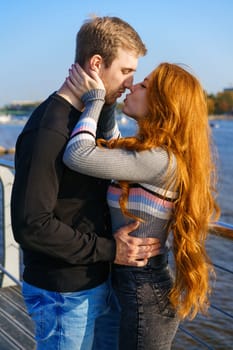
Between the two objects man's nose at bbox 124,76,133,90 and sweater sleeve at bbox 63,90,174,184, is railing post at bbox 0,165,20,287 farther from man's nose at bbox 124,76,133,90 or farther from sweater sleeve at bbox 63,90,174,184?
sweater sleeve at bbox 63,90,174,184

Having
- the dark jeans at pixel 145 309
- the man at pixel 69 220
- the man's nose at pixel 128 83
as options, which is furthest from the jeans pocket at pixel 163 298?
the man's nose at pixel 128 83

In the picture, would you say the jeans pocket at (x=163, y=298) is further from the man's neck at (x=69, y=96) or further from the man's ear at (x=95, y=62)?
the man's ear at (x=95, y=62)

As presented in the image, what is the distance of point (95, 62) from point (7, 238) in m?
2.43

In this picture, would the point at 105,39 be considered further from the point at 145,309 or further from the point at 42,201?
the point at 145,309

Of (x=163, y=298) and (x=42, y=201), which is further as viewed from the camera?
(x=163, y=298)

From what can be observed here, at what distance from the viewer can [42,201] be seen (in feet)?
5.30

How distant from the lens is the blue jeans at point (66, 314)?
5.85 ft

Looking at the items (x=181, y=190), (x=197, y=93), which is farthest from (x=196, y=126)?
(x=181, y=190)

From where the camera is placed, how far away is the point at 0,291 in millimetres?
3973

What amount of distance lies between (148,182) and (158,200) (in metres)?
0.08

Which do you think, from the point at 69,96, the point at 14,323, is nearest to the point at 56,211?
the point at 69,96

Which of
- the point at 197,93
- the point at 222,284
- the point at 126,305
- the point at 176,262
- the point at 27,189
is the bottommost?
the point at 222,284

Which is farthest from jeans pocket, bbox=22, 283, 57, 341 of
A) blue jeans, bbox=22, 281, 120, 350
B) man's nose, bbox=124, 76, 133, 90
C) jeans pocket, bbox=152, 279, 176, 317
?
man's nose, bbox=124, 76, 133, 90

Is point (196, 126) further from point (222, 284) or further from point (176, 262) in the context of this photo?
point (222, 284)
